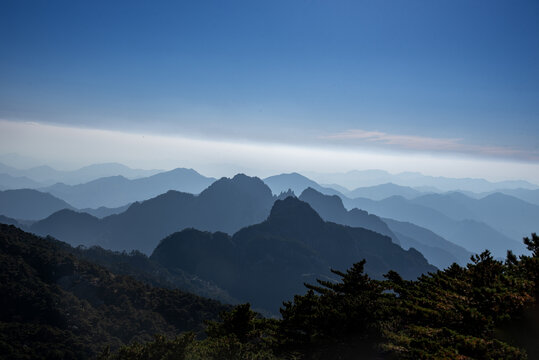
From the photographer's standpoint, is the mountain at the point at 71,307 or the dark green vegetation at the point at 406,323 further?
the mountain at the point at 71,307

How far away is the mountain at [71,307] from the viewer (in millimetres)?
61166

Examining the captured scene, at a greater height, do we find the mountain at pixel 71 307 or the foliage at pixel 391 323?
the foliage at pixel 391 323

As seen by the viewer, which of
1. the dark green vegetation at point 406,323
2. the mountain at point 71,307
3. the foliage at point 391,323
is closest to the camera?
the dark green vegetation at point 406,323

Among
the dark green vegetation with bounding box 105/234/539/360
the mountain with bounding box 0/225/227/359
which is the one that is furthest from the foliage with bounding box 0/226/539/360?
the mountain with bounding box 0/225/227/359

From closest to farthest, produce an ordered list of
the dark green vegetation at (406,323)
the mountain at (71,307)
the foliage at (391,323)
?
the dark green vegetation at (406,323), the foliage at (391,323), the mountain at (71,307)

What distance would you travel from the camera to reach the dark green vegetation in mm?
12453

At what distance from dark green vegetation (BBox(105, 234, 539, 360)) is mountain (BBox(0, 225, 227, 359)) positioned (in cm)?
5609

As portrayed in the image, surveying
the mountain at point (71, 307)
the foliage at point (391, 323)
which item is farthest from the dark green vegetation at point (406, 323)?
the mountain at point (71, 307)

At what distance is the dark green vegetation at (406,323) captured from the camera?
12.5 m

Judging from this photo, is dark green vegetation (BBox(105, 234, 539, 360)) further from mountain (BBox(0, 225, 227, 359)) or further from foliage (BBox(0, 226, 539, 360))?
mountain (BBox(0, 225, 227, 359))

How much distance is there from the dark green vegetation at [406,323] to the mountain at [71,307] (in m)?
56.1

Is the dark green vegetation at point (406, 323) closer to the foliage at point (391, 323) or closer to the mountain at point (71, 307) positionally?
the foliage at point (391, 323)

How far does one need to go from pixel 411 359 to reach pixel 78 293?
106m

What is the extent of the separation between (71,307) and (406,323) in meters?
86.7
